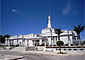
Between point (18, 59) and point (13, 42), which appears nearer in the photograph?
point (18, 59)

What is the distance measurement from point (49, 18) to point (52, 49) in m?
25.1

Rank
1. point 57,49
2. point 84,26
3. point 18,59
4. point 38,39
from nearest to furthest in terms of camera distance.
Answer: point 18,59
point 57,49
point 84,26
point 38,39

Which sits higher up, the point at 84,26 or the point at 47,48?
the point at 84,26

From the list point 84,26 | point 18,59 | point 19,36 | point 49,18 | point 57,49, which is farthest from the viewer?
point 49,18

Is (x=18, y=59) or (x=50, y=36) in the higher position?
(x=50, y=36)

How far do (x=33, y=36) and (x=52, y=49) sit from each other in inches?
648

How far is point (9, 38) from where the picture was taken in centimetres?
4859

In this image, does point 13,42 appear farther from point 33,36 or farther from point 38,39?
point 38,39

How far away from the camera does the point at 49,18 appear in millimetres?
49781

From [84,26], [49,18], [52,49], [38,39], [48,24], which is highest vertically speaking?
[49,18]

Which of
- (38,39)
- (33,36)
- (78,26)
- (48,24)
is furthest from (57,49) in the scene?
(48,24)

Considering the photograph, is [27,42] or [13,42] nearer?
[27,42]

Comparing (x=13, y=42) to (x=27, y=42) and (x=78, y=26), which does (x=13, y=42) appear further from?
(x=78, y=26)

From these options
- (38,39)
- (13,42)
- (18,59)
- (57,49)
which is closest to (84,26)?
(57,49)
